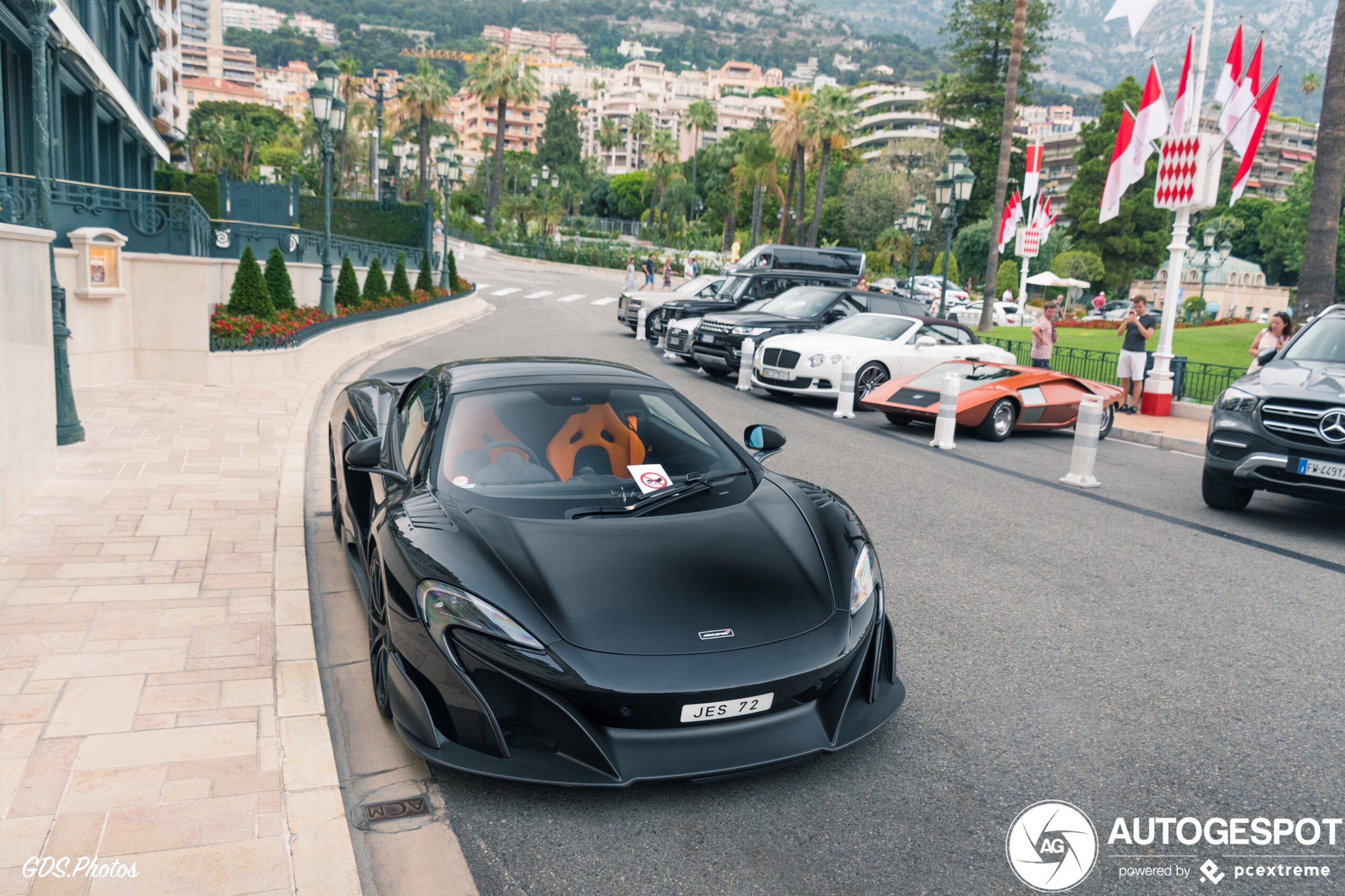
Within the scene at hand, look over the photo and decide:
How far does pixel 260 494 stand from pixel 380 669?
4198 mm

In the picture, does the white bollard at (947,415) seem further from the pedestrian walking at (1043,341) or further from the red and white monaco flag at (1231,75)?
the red and white monaco flag at (1231,75)

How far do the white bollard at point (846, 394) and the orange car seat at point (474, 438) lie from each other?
34.0 ft

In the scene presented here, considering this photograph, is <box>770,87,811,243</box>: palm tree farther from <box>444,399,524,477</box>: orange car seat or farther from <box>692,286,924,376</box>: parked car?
<box>444,399,524,477</box>: orange car seat

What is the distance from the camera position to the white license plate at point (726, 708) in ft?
10.7

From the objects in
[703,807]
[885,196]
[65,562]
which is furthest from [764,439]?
[885,196]

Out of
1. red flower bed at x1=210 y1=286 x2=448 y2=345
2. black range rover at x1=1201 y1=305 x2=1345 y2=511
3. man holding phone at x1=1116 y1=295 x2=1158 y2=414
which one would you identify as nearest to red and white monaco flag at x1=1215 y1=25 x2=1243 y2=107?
man holding phone at x1=1116 y1=295 x2=1158 y2=414

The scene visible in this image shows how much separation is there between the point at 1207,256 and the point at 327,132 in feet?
178

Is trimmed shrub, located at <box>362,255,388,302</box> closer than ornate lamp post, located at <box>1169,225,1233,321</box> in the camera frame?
Yes

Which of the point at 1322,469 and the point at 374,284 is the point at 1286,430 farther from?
the point at 374,284

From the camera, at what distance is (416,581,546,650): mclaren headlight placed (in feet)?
10.9

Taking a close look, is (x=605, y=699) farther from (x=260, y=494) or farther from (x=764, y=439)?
(x=260, y=494)

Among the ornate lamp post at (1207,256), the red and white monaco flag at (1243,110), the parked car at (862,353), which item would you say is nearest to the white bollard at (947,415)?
the parked car at (862,353)

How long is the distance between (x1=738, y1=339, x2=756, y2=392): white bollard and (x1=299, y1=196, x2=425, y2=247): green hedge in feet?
39.0

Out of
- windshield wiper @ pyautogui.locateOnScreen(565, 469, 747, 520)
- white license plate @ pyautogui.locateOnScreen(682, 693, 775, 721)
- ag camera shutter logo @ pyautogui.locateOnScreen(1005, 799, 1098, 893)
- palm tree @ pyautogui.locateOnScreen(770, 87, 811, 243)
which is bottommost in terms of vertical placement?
ag camera shutter logo @ pyautogui.locateOnScreen(1005, 799, 1098, 893)
